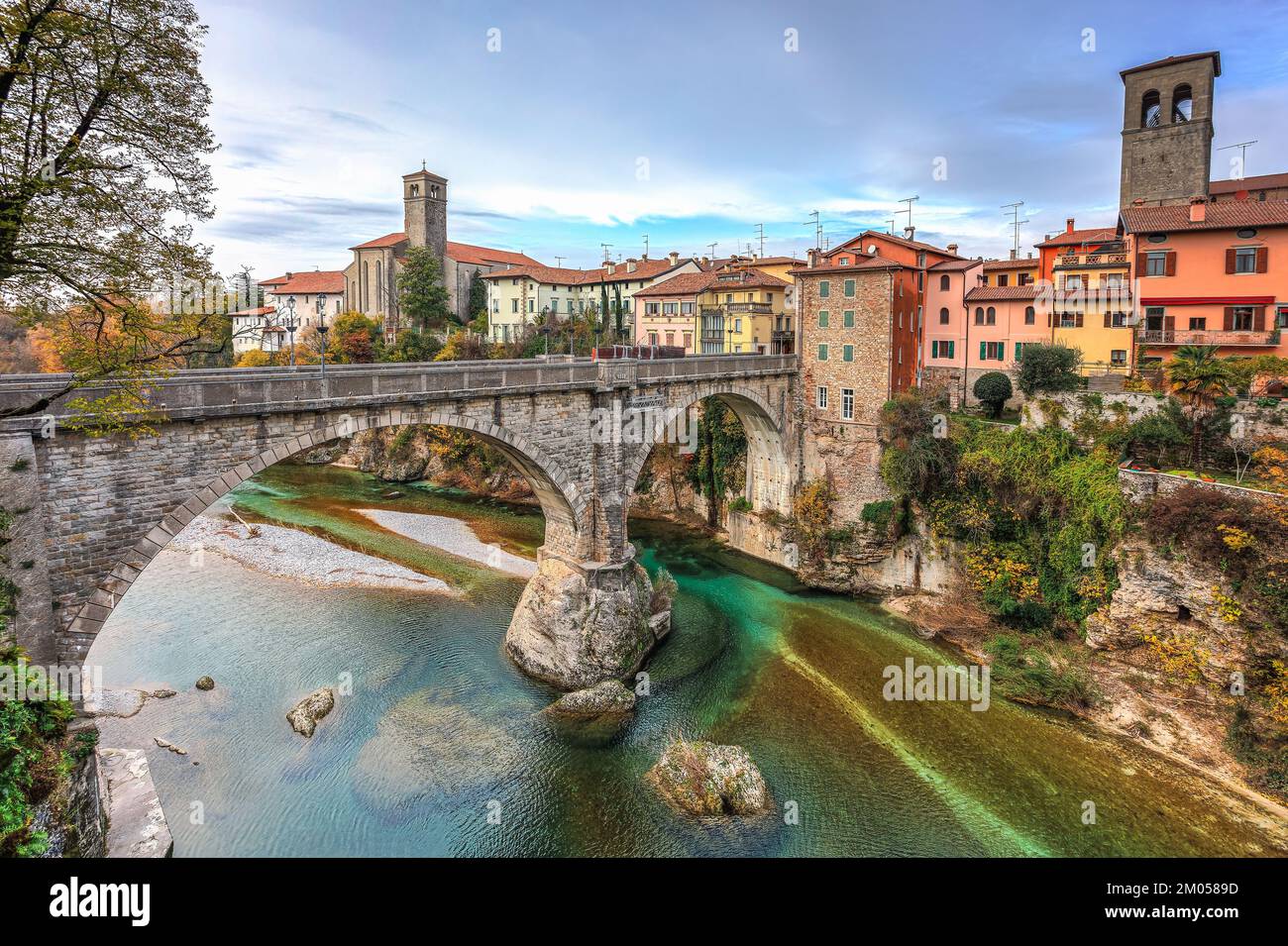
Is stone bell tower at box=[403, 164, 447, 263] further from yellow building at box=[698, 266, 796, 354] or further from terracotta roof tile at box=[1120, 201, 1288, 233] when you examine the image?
terracotta roof tile at box=[1120, 201, 1288, 233]

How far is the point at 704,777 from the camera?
56.2 feet

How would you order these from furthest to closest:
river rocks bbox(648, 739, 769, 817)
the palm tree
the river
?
the palm tree < river rocks bbox(648, 739, 769, 817) < the river

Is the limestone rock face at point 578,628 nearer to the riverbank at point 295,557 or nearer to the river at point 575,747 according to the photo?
the river at point 575,747

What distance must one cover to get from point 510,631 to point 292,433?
34.4ft

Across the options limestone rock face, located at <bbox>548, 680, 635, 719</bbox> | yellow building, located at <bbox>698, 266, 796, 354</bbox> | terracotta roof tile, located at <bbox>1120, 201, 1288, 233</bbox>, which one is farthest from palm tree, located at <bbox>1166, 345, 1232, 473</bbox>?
yellow building, located at <bbox>698, 266, 796, 354</bbox>

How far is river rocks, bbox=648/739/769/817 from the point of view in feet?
54.9

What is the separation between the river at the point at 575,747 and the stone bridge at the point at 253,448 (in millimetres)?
5300

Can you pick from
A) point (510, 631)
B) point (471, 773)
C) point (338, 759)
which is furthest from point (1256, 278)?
point (338, 759)

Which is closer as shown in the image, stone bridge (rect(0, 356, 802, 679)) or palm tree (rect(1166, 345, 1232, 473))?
stone bridge (rect(0, 356, 802, 679))

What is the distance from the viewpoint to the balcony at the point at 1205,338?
25.7 m

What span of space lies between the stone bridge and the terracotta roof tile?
63.3ft

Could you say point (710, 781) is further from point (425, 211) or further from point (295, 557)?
point (425, 211)

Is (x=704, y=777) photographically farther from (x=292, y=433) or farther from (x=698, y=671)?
(x=292, y=433)

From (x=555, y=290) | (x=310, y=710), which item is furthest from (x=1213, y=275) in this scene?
(x=555, y=290)
